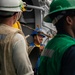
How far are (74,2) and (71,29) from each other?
0.20 metres

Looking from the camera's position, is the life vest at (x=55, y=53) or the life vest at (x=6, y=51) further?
the life vest at (x=6, y=51)

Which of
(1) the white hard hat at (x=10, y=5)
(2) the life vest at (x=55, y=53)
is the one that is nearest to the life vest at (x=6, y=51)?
(1) the white hard hat at (x=10, y=5)

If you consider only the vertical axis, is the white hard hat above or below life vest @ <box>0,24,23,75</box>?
above

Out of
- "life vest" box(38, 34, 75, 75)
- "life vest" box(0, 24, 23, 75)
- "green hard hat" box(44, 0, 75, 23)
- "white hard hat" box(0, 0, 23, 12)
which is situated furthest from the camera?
"white hard hat" box(0, 0, 23, 12)

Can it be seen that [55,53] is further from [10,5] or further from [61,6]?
[10,5]

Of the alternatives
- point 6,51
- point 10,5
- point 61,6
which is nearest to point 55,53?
point 61,6

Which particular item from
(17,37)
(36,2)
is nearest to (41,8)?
(36,2)

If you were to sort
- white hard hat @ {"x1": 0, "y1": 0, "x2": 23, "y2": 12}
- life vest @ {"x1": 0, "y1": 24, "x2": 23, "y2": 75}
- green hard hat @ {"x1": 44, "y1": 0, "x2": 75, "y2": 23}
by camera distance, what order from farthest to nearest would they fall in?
white hard hat @ {"x1": 0, "y1": 0, "x2": 23, "y2": 12} → life vest @ {"x1": 0, "y1": 24, "x2": 23, "y2": 75} → green hard hat @ {"x1": 44, "y1": 0, "x2": 75, "y2": 23}

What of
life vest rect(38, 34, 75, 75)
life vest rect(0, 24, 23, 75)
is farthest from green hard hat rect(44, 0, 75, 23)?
life vest rect(0, 24, 23, 75)

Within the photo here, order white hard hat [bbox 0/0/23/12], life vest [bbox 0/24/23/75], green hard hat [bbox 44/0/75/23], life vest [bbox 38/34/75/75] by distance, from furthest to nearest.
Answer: white hard hat [bbox 0/0/23/12]
life vest [bbox 0/24/23/75]
green hard hat [bbox 44/0/75/23]
life vest [bbox 38/34/75/75]

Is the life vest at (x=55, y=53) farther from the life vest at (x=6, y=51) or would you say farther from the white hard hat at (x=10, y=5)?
the white hard hat at (x=10, y=5)

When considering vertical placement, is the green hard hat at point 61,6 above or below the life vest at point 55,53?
above

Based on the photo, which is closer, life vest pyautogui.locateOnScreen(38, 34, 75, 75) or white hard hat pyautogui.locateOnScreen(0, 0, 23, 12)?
life vest pyautogui.locateOnScreen(38, 34, 75, 75)

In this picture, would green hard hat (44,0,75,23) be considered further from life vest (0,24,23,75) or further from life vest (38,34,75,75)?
life vest (0,24,23,75)
